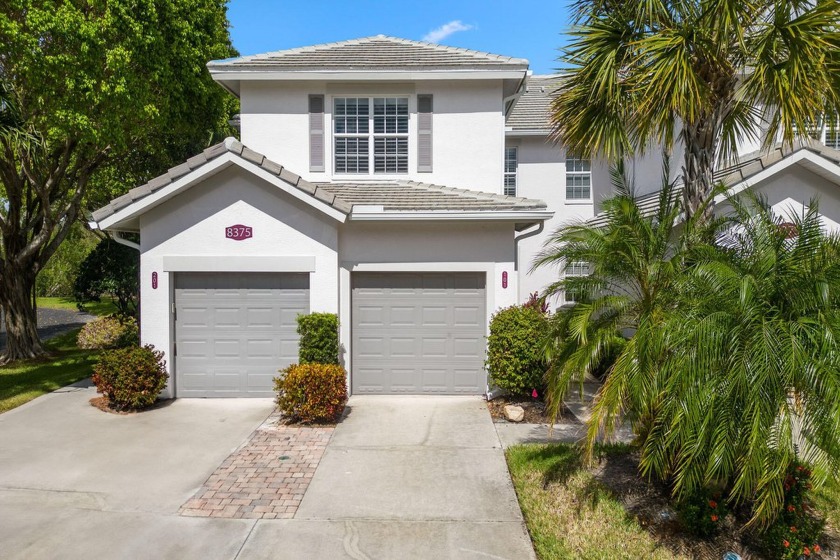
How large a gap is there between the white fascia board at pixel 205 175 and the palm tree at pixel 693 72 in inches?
178

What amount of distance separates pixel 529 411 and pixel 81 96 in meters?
11.8

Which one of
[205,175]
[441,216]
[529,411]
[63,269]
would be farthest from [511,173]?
[63,269]

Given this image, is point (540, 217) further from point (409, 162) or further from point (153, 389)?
point (153, 389)

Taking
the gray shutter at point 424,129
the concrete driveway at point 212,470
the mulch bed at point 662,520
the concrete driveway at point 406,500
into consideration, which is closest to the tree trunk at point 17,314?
the concrete driveway at point 212,470

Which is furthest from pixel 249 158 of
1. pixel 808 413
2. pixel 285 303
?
pixel 808 413

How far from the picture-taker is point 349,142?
1195 centimetres

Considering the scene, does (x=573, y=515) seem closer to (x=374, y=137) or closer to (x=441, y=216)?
(x=441, y=216)

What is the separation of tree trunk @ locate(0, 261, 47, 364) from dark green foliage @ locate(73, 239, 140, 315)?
7.13 ft

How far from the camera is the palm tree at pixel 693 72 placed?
19.5ft

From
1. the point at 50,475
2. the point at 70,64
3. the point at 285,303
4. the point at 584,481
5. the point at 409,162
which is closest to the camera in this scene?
the point at 584,481

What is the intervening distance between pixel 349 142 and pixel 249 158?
3.02m

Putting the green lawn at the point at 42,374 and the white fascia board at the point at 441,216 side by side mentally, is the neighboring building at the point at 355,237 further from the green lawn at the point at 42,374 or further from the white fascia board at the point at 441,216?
the green lawn at the point at 42,374

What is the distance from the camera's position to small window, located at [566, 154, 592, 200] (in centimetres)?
1766

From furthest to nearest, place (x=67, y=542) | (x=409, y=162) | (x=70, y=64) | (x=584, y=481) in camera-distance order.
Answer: (x=409, y=162) < (x=70, y=64) < (x=584, y=481) < (x=67, y=542)
